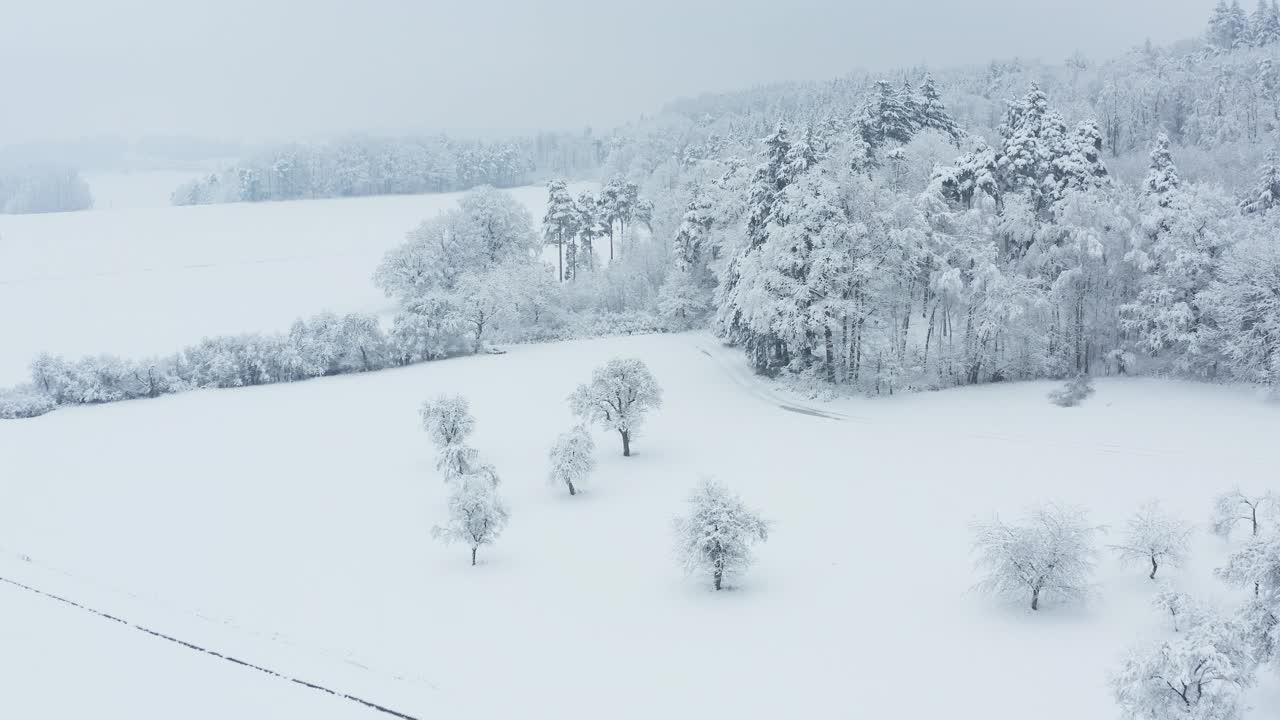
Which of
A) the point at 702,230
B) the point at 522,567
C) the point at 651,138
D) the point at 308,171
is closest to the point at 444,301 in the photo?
the point at 702,230

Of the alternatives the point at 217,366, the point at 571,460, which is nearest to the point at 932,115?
the point at 571,460

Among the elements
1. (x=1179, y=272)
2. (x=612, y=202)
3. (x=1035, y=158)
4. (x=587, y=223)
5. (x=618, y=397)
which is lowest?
(x=618, y=397)

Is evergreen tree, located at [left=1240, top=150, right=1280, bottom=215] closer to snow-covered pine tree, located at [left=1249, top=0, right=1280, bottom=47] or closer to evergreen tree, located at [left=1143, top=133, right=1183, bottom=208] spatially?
evergreen tree, located at [left=1143, top=133, right=1183, bottom=208]

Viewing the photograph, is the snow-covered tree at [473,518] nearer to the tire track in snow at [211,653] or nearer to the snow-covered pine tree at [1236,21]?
the tire track in snow at [211,653]

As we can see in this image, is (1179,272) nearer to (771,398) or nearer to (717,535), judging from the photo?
(771,398)

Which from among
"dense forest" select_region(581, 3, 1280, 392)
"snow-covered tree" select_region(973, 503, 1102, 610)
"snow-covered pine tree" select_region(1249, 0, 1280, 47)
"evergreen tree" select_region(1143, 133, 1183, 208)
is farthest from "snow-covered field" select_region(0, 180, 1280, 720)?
"snow-covered pine tree" select_region(1249, 0, 1280, 47)

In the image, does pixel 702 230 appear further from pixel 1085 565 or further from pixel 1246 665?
pixel 1246 665
